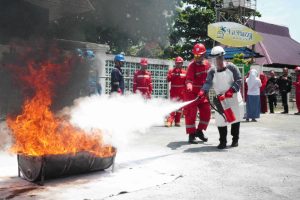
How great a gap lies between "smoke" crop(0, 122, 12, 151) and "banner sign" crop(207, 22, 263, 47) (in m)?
13.5

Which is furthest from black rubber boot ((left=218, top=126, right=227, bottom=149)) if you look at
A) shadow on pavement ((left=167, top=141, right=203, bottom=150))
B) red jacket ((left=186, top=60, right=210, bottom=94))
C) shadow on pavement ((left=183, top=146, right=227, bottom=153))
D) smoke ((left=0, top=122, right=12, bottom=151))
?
smoke ((left=0, top=122, right=12, bottom=151))

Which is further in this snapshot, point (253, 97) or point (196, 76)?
point (253, 97)

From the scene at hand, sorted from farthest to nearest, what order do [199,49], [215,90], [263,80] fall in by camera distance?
[263,80] < [199,49] < [215,90]

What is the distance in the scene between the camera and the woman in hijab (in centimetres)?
1289

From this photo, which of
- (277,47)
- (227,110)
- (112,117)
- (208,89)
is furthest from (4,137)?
(277,47)

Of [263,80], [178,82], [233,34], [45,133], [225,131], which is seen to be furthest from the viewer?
[233,34]

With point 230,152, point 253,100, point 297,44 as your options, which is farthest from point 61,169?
point 297,44

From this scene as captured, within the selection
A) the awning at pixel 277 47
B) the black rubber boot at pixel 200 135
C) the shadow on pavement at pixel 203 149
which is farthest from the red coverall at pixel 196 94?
the awning at pixel 277 47

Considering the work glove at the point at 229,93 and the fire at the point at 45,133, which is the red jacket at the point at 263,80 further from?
the fire at the point at 45,133

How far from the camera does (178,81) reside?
425 inches

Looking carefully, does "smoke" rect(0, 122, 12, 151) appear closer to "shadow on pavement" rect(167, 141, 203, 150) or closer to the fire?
the fire

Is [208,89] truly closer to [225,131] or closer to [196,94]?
[196,94]

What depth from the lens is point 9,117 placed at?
19.2ft

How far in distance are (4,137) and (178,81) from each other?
505 centimetres
